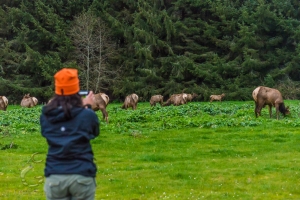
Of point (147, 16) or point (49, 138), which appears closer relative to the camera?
point (49, 138)

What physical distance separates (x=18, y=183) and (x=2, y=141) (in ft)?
20.8

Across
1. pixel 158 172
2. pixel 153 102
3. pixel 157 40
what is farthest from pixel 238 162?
pixel 157 40

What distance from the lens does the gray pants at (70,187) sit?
450 centimetres

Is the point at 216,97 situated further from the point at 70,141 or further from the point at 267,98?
the point at 70,141

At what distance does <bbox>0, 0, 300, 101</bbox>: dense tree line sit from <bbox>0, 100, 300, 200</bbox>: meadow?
2566 cm

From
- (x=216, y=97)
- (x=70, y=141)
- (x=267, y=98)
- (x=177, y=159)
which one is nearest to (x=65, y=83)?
(x=70, y=141)

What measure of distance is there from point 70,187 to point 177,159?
833 cm

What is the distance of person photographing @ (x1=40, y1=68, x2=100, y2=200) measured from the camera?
4.52 meters

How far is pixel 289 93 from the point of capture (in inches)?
1724

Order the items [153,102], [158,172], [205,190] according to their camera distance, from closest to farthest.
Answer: [205,190] < [158,172] < [153,102]

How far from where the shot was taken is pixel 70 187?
178 inches

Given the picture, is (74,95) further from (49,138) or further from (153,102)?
(153,102)

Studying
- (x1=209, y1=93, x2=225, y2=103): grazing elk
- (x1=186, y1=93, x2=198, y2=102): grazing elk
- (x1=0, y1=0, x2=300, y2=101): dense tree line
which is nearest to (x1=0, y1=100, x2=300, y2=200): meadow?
(x1=186, y1=93, x2=198, y2=102): grazing elk

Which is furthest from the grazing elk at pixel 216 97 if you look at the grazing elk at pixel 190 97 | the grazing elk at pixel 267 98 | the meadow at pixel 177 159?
the meadow at pixel 177 159
